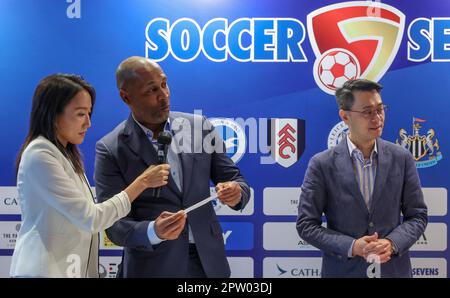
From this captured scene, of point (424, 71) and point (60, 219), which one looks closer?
point (60, 219)

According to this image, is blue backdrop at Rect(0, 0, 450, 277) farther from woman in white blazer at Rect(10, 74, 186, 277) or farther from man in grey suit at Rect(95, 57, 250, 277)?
woman in white blazer at Rect(10, 74, 186, 277)

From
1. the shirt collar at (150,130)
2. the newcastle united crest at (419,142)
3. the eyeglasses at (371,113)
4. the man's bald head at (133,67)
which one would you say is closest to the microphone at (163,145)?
the shirt collar at (150,130)

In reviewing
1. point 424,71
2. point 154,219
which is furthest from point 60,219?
point 424,71

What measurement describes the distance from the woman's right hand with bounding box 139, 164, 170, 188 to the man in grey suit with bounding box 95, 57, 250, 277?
0.52 feet

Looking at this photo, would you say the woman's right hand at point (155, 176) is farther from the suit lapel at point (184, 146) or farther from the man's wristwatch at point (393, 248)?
the man's wristwatch at point (393, 248)

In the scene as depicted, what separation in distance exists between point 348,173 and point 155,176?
2.66ft

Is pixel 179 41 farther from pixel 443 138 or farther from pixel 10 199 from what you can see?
pixel 443 138

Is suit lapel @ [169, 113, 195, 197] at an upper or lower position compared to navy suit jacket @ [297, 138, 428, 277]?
upper

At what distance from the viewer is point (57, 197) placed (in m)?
1.68

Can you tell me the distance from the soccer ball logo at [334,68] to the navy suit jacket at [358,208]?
922mm

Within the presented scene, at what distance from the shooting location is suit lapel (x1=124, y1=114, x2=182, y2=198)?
205 centimetres

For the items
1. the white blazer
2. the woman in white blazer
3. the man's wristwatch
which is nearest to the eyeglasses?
the man's wristwatch

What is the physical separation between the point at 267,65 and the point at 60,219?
1675 mm

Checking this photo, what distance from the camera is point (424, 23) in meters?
2.96
